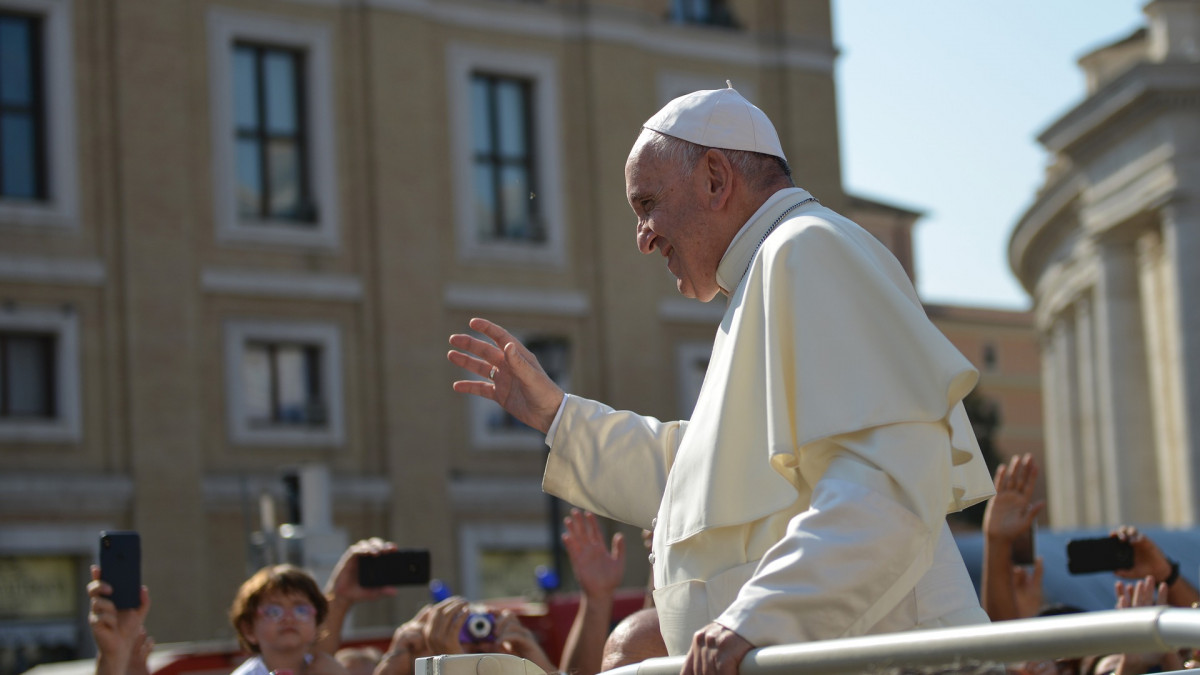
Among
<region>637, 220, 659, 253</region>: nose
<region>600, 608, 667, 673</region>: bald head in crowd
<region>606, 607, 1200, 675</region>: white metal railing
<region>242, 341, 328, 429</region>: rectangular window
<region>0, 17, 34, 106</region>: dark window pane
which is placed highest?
<region>0, 17, 34, 106</region>: dark window pane

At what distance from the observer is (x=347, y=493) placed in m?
24.6

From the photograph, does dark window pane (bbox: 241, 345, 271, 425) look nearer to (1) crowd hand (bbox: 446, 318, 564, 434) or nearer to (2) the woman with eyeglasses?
(2) the woman with eyeglasses

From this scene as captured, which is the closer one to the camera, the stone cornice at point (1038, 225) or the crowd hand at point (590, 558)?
the crowd hand at point (590, 558)

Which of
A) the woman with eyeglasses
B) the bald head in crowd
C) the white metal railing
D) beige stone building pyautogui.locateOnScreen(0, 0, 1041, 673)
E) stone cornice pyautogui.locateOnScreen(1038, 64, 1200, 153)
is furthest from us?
stone cornice pyautogui.locateOnScreen(1038, 64, 1200, 153)

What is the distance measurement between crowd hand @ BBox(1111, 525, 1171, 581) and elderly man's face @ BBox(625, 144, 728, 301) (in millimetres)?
3694

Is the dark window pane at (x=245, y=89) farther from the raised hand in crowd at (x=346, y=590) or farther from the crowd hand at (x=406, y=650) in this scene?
the crowd hand at (x=406, y=650)

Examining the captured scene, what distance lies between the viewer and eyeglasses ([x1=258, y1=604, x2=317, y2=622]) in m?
6.30

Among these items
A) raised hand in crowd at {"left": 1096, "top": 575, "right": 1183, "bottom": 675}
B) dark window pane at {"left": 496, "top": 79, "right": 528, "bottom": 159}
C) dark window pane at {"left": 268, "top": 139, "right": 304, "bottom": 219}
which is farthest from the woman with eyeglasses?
dark window pane at {"left": 496, "top": 79, "right": 528, "bottom": 159}

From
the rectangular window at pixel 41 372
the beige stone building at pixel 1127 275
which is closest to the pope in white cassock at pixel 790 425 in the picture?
the rectangular window at pixel 41 372

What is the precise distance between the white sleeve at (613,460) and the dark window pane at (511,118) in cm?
2310

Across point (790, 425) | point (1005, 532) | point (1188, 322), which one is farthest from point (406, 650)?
point (1188, 322)

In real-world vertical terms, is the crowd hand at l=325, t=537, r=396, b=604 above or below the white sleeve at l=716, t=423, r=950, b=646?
Answer: below

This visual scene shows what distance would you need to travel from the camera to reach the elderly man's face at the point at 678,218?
3557 mm

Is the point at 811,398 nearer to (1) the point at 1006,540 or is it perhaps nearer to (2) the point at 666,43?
(1) the point at 1006,540
